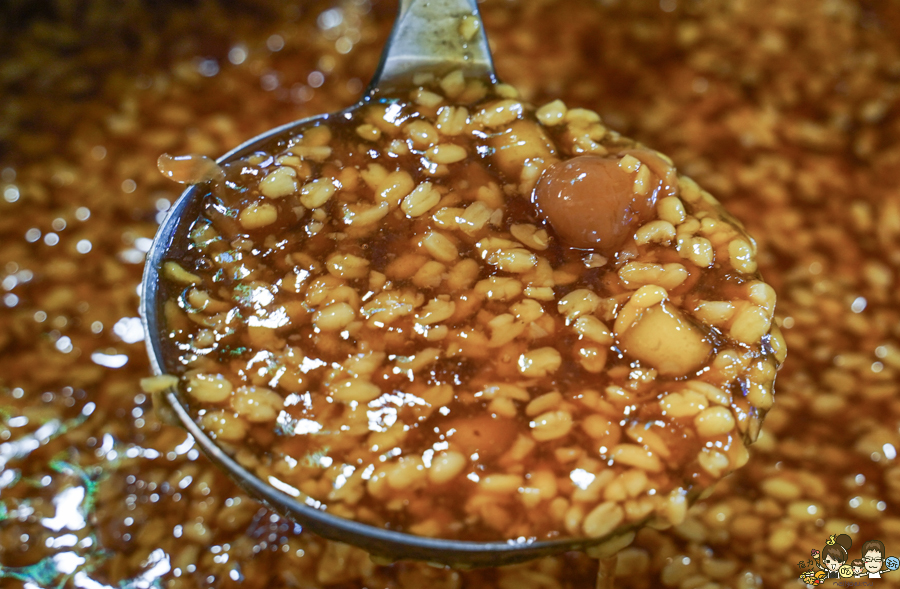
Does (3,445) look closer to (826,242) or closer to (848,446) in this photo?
(848,446)

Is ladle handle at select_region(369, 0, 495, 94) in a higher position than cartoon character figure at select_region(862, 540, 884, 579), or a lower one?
higher

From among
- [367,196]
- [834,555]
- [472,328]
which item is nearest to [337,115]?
[367,196]

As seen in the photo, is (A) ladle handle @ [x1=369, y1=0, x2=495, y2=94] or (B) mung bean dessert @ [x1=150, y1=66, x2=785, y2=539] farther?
(A) ladle handle @ [x1=369, y1=0, x2=495, y2=94]

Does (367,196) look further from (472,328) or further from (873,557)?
(873,557)

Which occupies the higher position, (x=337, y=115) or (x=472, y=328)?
(x=337, y=115)

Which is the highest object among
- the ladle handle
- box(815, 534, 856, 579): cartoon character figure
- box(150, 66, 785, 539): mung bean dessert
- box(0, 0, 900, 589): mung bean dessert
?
the ladle handle

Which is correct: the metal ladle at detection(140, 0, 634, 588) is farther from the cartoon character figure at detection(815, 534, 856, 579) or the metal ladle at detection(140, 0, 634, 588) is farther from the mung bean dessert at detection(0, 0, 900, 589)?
the cartoon character figure at detection(815, 534, 856, 579)

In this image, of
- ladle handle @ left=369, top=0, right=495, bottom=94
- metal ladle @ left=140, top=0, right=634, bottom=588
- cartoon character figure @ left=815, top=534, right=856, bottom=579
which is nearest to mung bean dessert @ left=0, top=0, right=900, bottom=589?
cartoon character figure @ left=815, top=534, right=856, bottom=579
